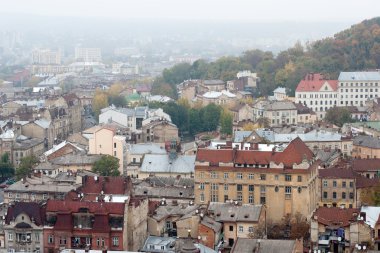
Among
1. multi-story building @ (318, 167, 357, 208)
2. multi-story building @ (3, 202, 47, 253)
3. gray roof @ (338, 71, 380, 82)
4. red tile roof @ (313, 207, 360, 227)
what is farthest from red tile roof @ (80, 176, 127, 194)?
gray roof @ (338, 71, 380, 82)

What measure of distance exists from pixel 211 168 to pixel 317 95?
41959mm

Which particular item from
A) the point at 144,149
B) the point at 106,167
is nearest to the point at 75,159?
the point at 106,167

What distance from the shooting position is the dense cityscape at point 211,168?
132 feet

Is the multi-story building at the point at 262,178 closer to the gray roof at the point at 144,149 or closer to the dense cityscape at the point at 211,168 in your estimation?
the dense cityscape at the point at 211,168

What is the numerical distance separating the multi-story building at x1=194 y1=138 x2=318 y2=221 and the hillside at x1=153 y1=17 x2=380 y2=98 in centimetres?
4879

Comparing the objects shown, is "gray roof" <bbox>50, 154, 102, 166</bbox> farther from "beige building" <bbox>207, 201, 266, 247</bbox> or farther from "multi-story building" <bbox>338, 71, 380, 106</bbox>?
"multi-story building" <bbox>338, 71, 380, 106</bbox>

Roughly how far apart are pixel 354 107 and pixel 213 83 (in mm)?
24411

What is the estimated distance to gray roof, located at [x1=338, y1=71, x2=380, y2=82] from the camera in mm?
89000

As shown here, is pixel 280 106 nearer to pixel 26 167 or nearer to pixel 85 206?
pixel 26 167

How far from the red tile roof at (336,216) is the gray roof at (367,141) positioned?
64.7ft

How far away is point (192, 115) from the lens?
8394 centimetres

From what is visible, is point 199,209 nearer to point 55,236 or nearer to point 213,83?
point 55,236

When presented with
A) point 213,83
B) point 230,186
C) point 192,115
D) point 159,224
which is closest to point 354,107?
point 192,115

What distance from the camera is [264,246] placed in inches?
1427
